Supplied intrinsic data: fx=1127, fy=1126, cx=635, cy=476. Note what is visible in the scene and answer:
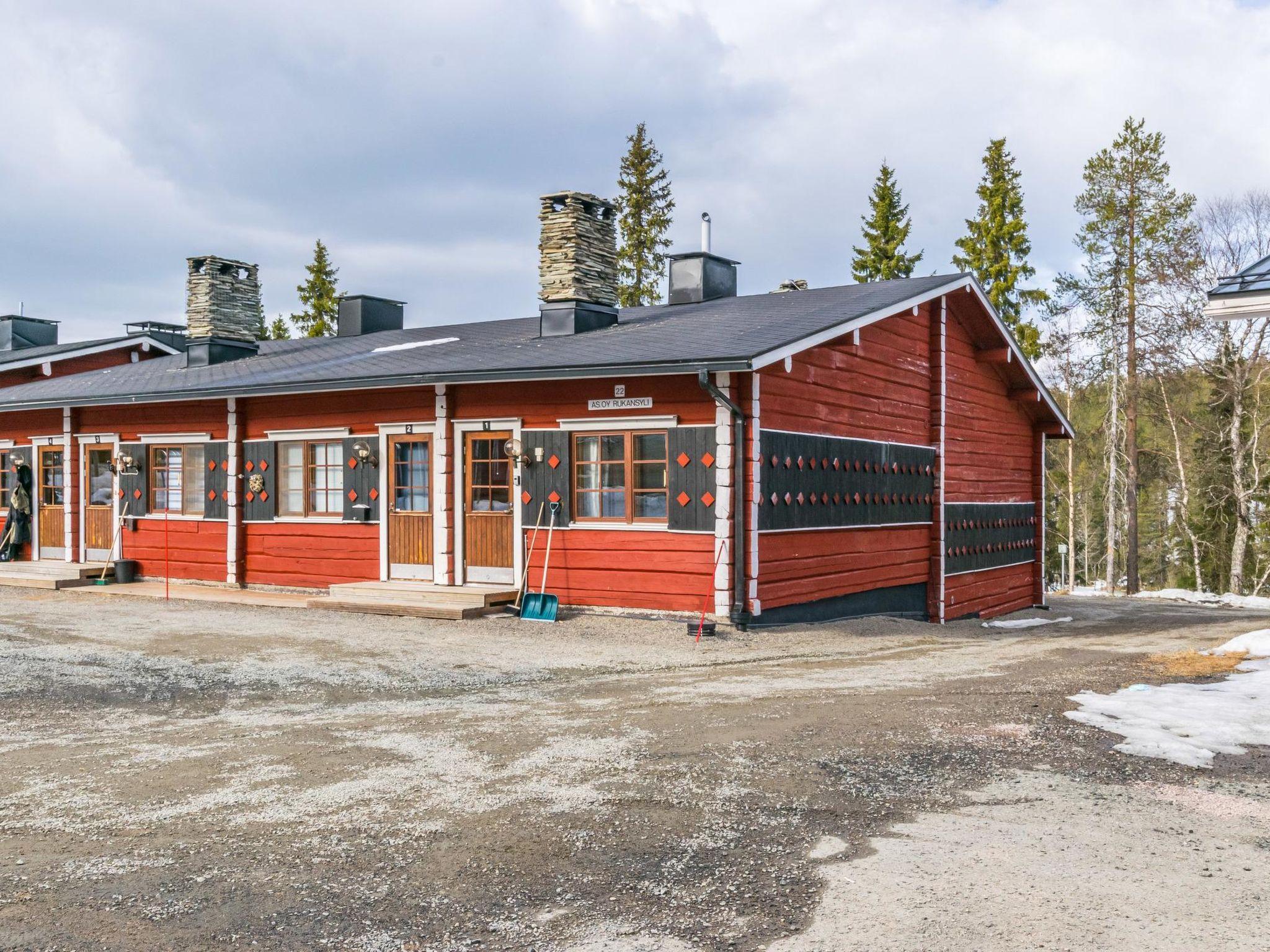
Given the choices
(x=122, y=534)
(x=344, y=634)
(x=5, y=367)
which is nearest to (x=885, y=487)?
(x=344, y=634)

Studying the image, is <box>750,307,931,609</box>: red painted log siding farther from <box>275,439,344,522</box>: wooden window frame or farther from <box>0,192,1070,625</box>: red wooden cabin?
<box>275,439,344,522</box>: wooden window frame

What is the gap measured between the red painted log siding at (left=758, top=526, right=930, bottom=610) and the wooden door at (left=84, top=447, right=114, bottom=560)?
1083 cm

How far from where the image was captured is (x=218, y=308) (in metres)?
19.1

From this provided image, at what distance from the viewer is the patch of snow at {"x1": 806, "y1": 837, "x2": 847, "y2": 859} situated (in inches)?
177

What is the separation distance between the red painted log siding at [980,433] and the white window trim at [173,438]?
10858 mm

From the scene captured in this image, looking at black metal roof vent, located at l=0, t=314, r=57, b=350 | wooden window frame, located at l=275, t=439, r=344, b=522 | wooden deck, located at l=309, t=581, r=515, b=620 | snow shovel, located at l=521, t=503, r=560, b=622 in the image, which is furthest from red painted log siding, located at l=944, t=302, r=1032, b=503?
black metal roof vent, located at l=0, t=314, r=57, b=350

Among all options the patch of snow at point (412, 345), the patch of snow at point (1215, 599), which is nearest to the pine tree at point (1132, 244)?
the patch of snow at point (1215, 599)

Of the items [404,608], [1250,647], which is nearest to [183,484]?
[404,608]

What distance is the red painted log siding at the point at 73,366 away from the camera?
912 inches

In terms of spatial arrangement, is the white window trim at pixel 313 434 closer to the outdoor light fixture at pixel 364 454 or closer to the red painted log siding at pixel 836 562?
the outdoor light fixture at pixel 364 454

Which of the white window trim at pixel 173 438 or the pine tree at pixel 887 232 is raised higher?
the pine tree at pixel 887 232

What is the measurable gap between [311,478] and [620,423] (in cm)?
506

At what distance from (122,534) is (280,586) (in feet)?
11.0

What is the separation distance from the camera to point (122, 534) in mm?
17141
